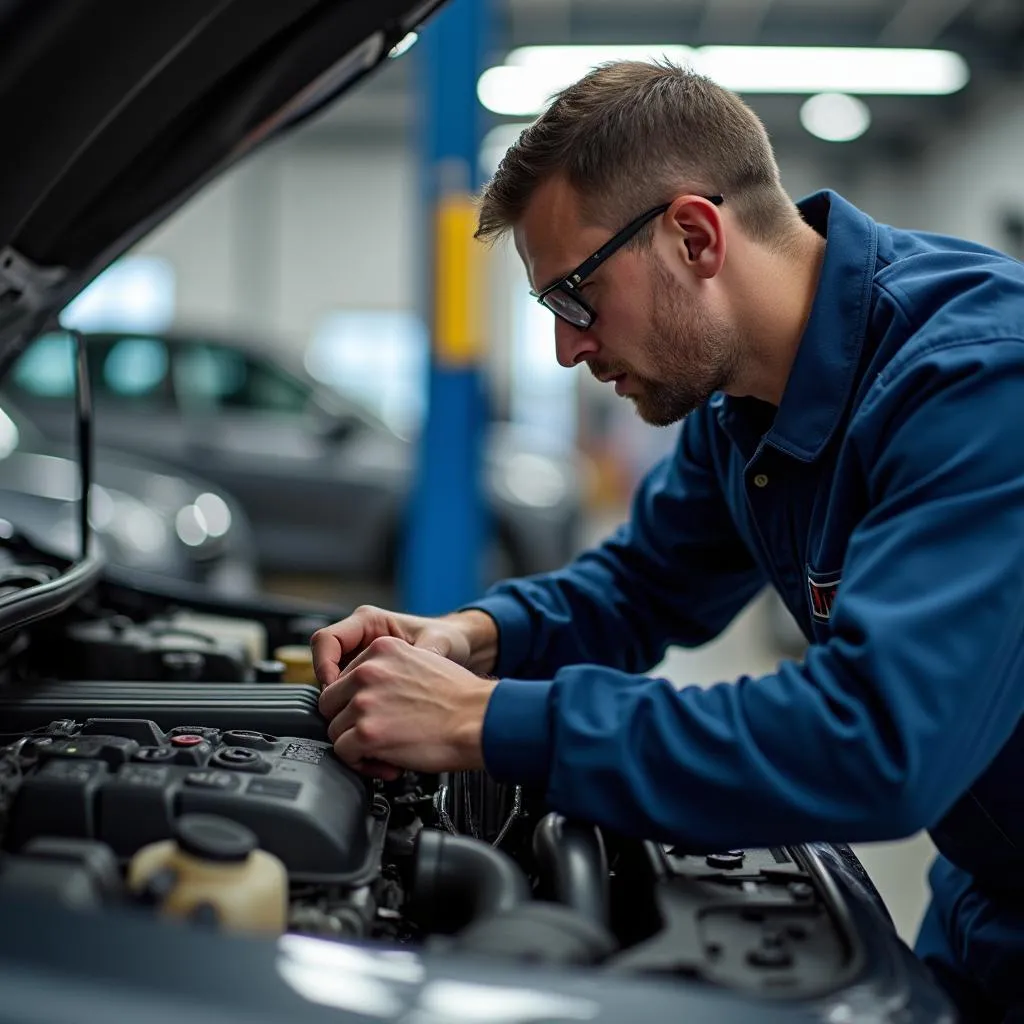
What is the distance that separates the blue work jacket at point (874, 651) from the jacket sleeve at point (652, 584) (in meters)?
0.34

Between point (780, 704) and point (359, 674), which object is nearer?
point (780, 704)

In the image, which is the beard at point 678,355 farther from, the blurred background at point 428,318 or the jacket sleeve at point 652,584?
the blurred background at point 428,318

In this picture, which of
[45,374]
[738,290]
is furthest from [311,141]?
[738,290]

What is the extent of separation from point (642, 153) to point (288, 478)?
523cm

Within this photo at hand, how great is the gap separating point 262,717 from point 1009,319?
911 millimetres

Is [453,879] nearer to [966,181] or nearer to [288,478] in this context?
[288,478]

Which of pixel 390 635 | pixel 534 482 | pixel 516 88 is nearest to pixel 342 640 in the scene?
pixel 390 635

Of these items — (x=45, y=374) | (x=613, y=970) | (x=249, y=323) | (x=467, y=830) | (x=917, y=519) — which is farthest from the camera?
(x=249, y=323)

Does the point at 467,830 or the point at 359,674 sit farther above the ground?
the point at 359,674

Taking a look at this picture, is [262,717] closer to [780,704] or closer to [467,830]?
[467,830]

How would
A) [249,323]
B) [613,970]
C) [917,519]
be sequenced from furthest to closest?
[249,323], [917,519], [613,970]

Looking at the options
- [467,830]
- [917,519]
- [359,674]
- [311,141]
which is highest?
[311,141]

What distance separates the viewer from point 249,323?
1345 centimetres

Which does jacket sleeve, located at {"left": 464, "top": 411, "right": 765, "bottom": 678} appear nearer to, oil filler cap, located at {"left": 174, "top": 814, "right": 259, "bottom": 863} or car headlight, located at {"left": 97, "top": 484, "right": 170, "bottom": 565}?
oil filler cap, located at {"left": 174, "top": 814, "right": 259, "bottom": 863}
